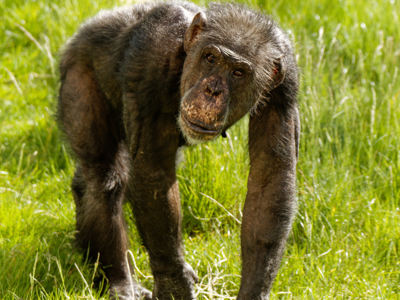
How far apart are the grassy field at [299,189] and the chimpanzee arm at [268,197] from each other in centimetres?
46

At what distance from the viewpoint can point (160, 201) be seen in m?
4.68

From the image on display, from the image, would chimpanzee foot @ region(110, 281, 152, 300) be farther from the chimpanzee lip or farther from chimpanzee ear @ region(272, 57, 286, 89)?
chimpanzee ear @ region(272, 57, 286, 89)

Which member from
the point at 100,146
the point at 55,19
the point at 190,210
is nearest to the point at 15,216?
the point at 100,146

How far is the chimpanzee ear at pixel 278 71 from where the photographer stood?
4603 millimetres

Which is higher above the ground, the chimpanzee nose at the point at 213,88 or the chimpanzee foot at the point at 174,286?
the chimpanzee nose at the point at 213,88

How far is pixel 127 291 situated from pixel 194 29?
6.45 feet

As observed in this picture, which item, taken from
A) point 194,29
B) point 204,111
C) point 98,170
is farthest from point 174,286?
point 194,29

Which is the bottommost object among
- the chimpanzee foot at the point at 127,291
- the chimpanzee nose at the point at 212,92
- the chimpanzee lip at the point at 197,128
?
the chimpanzee foot at the point at 127,291

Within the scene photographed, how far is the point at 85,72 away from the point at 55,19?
3.15 m

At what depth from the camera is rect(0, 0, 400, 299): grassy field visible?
16.8 feet

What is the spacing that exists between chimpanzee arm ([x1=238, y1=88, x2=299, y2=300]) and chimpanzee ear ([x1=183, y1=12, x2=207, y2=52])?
0.62 meters

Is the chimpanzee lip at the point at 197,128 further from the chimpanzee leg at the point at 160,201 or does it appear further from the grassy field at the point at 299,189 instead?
the grassy field at the point at 299,189

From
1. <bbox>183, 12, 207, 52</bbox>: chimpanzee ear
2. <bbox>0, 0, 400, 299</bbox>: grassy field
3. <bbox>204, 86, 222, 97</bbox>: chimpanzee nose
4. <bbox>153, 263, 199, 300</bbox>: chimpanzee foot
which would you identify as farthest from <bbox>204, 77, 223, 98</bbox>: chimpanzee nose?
<bbox>0, 0, 400, 299</bbox>: grassy field

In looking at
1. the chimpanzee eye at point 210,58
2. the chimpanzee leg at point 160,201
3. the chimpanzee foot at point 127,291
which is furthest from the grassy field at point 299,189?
the chimpanzee eye at point 210,58
